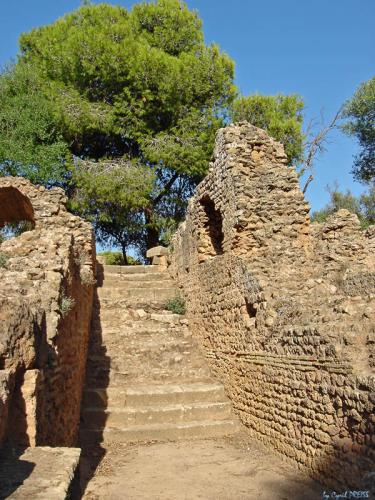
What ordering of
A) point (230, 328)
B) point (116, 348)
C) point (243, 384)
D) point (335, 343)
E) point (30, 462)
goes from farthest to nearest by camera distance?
point (116, 348) → point (230, 328) → point (243, 384) → point (335, 343) → point (30, 462)

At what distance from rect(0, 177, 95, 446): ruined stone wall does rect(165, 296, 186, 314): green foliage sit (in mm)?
2643

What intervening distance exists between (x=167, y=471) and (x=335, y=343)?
2.58 metres

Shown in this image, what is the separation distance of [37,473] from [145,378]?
5.60 metres

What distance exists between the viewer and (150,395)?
25.0 ft

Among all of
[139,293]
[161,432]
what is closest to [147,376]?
[161,432]

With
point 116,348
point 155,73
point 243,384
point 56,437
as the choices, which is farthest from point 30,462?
point 155,73

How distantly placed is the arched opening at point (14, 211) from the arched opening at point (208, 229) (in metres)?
4.16

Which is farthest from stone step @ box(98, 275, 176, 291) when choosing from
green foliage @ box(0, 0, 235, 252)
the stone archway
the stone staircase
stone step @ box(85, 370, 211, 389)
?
green foliage @ box(0, 0, 235, 252)

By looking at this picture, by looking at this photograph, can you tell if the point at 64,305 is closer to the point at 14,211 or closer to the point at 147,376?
the point at 147,376

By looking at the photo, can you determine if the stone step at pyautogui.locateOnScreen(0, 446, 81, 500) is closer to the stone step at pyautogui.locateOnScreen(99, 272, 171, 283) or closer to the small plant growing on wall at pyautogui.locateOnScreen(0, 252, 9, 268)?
the small plant growing on wall at pyautogui.locateOnScreen(0, 252, 9, 268)

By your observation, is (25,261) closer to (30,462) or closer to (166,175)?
(30,462)

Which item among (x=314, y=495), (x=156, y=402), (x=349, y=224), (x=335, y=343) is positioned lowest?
(x=314, y=495)

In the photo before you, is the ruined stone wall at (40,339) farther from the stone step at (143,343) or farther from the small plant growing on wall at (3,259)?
the stone step at (143,343)

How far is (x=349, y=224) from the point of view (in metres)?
8.30
